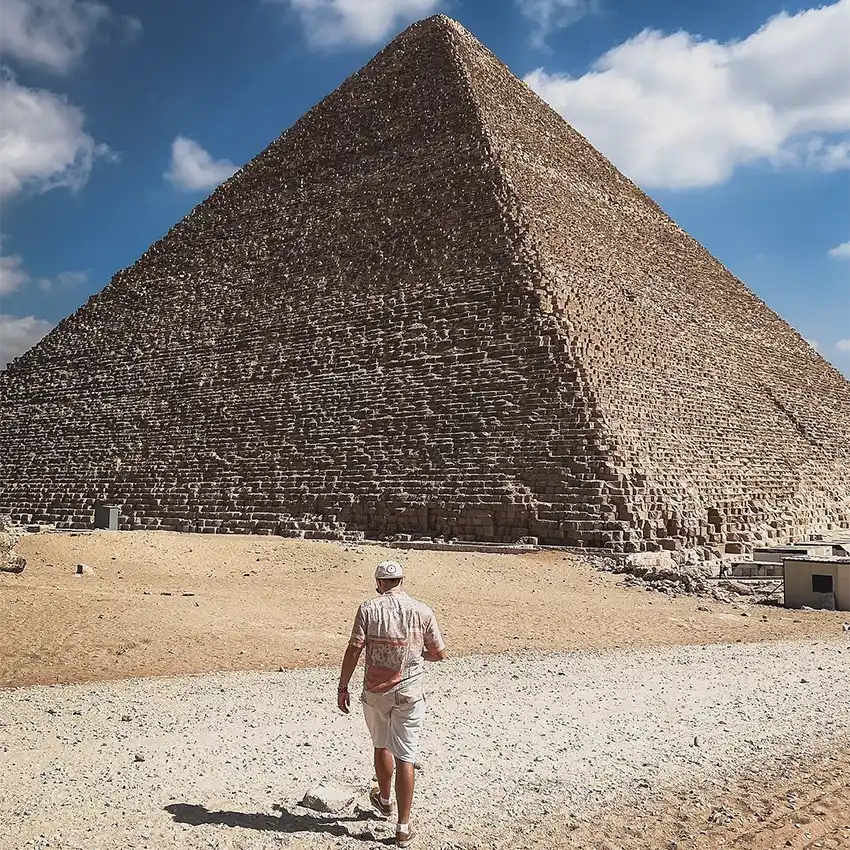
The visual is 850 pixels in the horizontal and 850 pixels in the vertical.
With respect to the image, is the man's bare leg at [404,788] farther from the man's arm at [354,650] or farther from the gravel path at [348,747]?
the man's arm at [354,650]

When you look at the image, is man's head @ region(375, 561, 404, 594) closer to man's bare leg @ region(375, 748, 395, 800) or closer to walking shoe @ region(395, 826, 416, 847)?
man's bare leg @ region(375, 748, 395, 800)

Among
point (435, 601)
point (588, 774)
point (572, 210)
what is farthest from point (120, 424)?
point (588, 774)

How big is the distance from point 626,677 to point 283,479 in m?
13.6

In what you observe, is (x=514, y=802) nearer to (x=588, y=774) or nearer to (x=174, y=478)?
(x=588, y=774)

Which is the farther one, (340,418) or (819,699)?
(340,418)

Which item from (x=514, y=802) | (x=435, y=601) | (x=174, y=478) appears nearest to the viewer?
(x=514, y=802)

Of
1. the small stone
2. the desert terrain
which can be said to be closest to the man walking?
the small stone

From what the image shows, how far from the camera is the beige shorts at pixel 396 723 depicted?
147 inches

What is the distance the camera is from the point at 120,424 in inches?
940

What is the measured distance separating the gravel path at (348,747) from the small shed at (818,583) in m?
4.22

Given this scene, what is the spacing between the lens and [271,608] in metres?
9.22

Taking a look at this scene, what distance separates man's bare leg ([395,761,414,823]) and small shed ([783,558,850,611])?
8219 mm

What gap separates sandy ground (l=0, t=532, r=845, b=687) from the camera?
6.62 meters

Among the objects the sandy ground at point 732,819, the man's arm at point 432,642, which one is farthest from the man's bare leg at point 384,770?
the sandy ground at point 732,819
